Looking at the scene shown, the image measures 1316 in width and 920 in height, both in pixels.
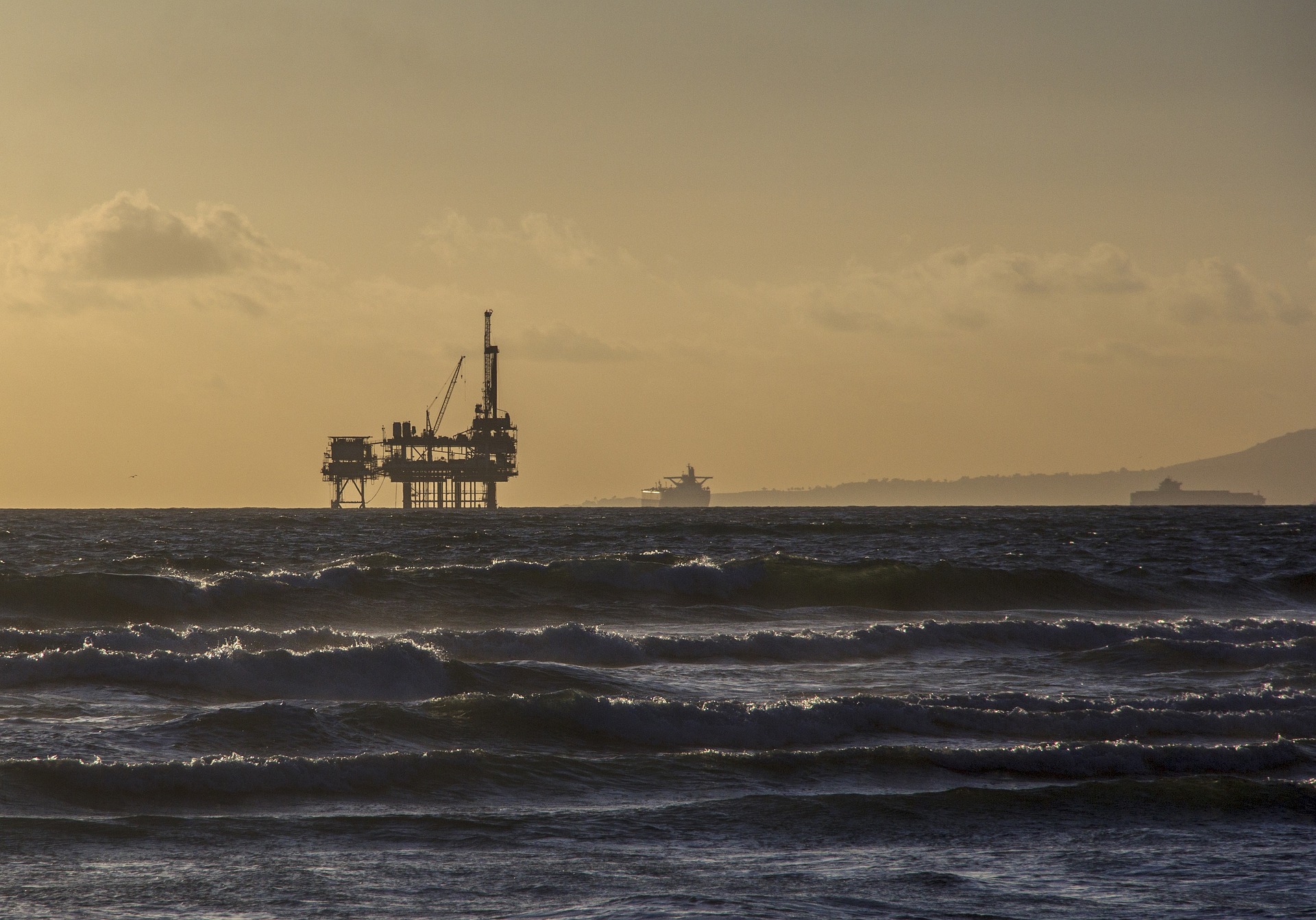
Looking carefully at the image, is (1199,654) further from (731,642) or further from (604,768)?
(604,768)

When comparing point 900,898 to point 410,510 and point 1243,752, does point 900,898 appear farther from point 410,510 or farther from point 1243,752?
point 410,510

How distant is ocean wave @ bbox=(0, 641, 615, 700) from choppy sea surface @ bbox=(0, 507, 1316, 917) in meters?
0.05

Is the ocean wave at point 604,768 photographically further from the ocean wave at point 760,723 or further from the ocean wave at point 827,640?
the ocean wave at point 827,640

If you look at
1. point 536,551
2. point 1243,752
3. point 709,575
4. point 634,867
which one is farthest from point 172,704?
point 536,551

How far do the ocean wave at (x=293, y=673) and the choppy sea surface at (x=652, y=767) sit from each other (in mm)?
49

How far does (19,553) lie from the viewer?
4366 cm

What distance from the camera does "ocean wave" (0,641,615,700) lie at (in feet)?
51.3

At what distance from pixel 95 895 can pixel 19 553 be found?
4093cm

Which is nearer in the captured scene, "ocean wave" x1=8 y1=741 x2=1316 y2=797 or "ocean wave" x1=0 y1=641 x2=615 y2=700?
"ocean wave" x1=8 y1=741 x2=1316 y2=797

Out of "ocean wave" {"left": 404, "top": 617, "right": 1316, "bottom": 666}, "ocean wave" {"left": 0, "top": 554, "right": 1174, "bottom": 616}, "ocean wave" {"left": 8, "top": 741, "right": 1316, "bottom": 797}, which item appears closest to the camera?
"ocean wave" {"left": 8, "top": 741, "right": 1316, "bottom": 797}

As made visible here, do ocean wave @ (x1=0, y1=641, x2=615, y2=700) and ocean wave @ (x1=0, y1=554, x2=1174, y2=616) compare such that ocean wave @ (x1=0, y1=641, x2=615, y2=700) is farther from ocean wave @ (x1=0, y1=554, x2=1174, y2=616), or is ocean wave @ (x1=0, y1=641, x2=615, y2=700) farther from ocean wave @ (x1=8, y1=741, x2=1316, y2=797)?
ocean wave @ (x1=0, y1=554, x2=1174, y2=616)

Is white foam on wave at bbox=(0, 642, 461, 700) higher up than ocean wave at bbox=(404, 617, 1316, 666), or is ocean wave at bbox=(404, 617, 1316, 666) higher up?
white foam on wave at bbox=(0, 642, 461, 700)

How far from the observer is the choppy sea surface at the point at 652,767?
7980 millimetres

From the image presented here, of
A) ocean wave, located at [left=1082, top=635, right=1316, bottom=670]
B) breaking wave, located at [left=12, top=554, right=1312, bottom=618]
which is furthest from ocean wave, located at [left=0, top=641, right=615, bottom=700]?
breaking wave, located at [left=12, top=554, right=1312, bottom=618]
